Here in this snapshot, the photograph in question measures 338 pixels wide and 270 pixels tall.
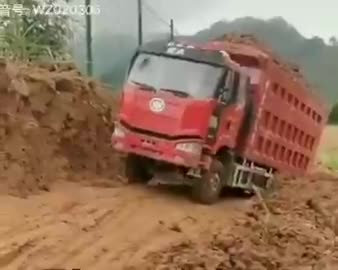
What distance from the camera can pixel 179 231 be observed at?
39.2 ft

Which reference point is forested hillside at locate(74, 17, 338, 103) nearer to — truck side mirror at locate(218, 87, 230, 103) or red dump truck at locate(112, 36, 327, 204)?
red dump truck at locate(112, 36, 327, 204)

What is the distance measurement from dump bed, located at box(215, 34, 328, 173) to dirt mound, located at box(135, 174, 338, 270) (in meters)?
0.92

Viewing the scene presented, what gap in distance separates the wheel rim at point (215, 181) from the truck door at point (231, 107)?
478mm

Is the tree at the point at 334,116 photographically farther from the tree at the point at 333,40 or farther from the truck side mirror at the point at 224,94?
the truck side mirror at the point at 224,94

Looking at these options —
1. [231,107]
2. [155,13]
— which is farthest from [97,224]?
[155,13]

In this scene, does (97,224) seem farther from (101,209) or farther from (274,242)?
(274,242)

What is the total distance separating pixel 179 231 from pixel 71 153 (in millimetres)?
4040

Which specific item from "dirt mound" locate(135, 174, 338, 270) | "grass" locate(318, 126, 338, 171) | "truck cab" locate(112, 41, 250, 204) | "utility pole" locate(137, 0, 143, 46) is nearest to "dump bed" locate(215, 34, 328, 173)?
"truck cab" locate(112, 41, 250, 204)

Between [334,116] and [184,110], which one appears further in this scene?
[334,116]

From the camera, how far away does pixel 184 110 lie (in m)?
13.9

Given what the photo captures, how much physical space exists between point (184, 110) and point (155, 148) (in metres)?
0.71

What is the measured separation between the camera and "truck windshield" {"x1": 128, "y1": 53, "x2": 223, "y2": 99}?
14211 mm

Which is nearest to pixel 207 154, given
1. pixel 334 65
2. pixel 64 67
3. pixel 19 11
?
pixel 64 67

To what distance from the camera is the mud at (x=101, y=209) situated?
10.1 m
